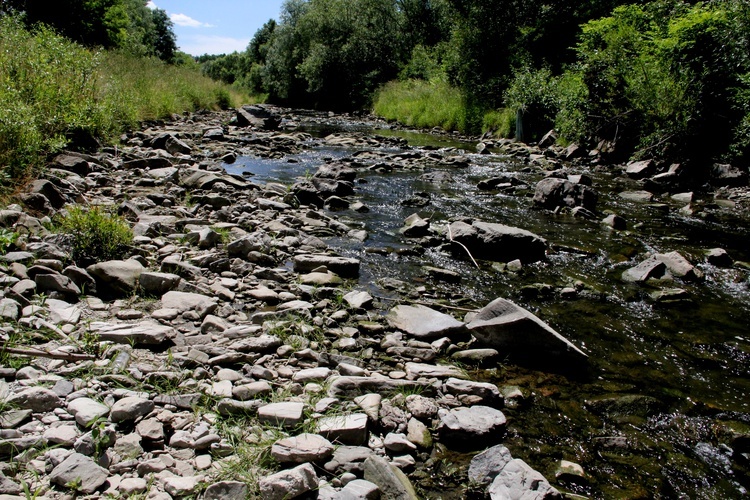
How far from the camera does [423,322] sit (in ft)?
15.5

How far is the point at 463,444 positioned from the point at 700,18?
14861 mm

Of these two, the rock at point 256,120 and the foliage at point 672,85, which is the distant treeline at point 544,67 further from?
the rock at point 256,120

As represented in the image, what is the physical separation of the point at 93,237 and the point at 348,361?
3.18 m

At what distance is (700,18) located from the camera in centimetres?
1298

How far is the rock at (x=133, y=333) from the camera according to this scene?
3666 mm

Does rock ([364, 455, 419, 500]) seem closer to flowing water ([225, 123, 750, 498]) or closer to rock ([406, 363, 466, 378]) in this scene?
flowing water ([225, 123, 750, 498])

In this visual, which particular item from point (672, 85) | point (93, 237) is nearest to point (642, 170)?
point (672, 85)

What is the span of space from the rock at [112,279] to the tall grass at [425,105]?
21082 millimetres

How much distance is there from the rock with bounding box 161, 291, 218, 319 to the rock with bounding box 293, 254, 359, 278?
1.50 metres

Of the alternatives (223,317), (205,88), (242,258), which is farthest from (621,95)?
(205,88)

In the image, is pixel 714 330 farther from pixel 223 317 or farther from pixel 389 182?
pixel 389 182

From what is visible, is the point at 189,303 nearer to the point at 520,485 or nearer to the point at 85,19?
the point at 520,485

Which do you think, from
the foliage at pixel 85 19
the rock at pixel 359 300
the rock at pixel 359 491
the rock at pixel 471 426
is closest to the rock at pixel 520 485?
the rock at pixel 471 426

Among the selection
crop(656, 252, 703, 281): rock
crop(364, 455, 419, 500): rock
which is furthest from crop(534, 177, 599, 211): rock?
crop(364, 455, 419, 500): rock
